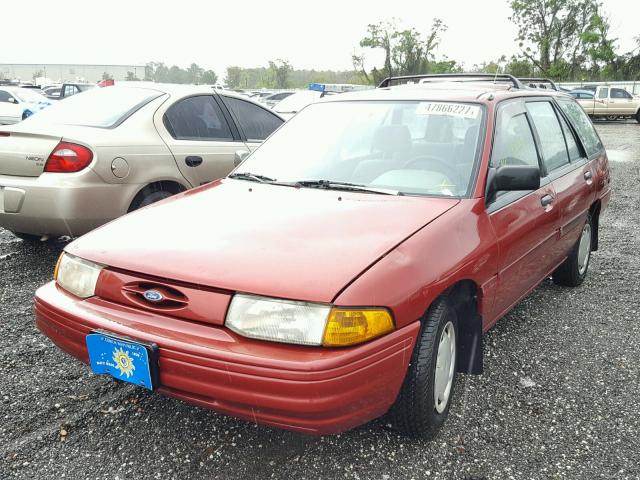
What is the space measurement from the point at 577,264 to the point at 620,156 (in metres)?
10.7

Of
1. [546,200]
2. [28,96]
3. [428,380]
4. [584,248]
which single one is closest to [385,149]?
[546,200]

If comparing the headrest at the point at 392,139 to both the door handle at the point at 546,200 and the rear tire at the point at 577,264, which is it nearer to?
Result: the door handle at the point at 546,200

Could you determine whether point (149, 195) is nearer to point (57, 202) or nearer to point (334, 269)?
point (57, 202)

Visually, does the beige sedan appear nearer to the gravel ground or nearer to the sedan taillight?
the sedan taillight

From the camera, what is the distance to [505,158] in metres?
3.04

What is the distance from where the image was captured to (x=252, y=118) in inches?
220

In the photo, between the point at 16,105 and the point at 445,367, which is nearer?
the point at 445,367

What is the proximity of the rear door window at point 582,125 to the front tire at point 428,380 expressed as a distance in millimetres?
2463

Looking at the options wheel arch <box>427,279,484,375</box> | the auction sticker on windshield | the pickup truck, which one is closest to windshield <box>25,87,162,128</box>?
the auction sticker on windshield

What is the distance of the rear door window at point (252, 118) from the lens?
5410mm

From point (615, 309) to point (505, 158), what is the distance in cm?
171

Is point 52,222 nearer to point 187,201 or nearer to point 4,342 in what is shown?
point 4,342

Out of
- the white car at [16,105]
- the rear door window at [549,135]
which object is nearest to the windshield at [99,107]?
the rear door window at [549,135]

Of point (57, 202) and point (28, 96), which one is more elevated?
point (28, 96)
